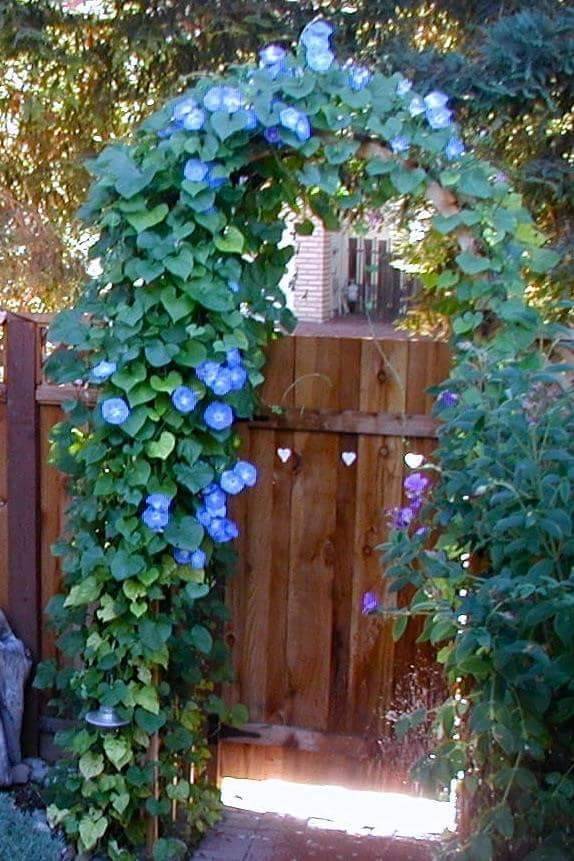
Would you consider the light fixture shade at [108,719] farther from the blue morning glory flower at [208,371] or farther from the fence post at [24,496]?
the blue morning glory flower at [208,371]

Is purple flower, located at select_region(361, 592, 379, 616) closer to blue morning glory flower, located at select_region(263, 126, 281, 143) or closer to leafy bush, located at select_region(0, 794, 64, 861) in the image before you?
leafy bush, located at select_region(0, 794, 64, 861)

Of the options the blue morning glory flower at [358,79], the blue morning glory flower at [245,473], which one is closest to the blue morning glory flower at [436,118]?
the blue morning glory flower at [358,79]

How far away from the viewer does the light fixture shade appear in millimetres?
3031

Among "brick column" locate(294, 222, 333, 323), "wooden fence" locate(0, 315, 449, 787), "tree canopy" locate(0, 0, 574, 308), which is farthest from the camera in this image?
"brick column" locate(294, 222, 333, 323)

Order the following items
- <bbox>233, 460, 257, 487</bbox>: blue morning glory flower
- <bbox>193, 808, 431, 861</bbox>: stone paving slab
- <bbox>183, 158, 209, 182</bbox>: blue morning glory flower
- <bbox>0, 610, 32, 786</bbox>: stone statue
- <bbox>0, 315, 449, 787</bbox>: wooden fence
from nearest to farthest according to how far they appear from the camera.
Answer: <bbox>183, 158, 209, 182</bbox>: blue morning glory flower
<bbox>233, 460, 257, 487</bbox>: blue morning glory flower
<bbox>193, 808, 431, 861</bbox>: stone paving slab
<bbox>0, 315, 449, 787</bbox>: wooden fence
<bbox>0, 610, 32, 786</bbox>: stone statue

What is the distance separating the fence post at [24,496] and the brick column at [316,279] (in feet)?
12.2

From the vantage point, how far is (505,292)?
2.91m

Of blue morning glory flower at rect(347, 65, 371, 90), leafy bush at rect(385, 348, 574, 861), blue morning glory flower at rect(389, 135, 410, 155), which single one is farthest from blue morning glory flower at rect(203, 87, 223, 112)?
leafy bush at rect(385, 348, 574, 861)

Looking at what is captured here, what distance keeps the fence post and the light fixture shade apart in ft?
2.47

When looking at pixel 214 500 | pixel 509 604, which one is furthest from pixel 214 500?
pixel 509 604

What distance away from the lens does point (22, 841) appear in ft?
8.96

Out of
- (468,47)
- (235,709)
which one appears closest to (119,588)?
(235,709)

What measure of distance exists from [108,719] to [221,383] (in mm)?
1004

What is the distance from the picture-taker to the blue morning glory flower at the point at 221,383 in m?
2.87
